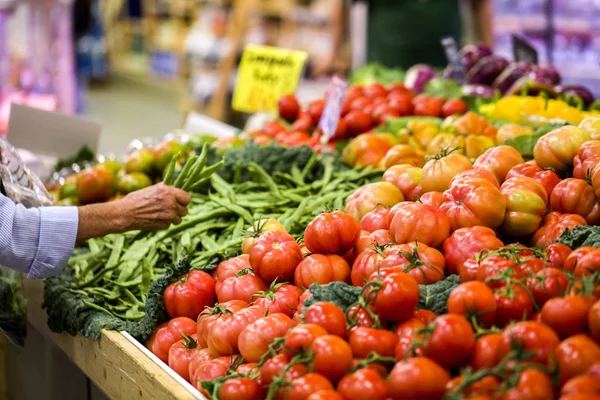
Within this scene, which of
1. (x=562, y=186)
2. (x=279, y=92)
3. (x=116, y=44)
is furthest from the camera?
(x=116, y=44)

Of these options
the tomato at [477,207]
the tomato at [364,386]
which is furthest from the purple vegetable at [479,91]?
the tomato at [364,386]

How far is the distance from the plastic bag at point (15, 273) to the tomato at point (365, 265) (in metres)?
1.27

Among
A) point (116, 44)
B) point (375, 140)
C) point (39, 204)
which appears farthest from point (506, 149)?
point (116, 44)

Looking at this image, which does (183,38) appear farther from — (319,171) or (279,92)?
(319,171)

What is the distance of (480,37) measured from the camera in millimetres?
5730

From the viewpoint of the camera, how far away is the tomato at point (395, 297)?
1.48m

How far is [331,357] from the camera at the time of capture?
4.56 ft

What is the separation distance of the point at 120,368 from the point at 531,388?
1.19 metres

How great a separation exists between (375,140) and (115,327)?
1.47 meters

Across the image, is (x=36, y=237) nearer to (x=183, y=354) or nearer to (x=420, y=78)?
(x=183, y=354)

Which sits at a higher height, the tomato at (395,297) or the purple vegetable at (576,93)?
the purple vegetable at (576,93)

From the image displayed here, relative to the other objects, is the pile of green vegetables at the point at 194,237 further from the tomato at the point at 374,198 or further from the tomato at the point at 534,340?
the tomato at the point at 534,340

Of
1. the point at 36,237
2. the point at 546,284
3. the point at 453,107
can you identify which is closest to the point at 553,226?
the point at 546,284

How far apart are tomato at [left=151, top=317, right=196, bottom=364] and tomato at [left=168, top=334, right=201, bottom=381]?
0.13 ft
